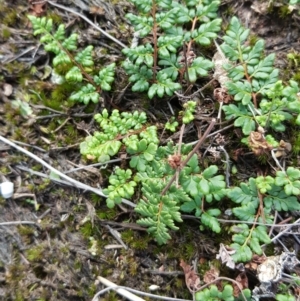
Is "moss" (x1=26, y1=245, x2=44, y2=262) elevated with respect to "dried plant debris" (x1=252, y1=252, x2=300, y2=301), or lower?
lower

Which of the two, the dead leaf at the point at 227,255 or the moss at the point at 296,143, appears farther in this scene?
the moss at the point at 296,143

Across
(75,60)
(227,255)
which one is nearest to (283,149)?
(227,255)

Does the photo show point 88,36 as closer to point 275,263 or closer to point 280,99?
point 280,99

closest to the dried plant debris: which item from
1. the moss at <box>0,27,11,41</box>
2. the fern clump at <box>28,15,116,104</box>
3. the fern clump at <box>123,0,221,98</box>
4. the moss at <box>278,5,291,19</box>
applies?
the fern clump at <box>123,0,221,98</box>

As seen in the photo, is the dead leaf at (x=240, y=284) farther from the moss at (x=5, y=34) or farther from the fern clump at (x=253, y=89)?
the moss at (x=5, y=34)

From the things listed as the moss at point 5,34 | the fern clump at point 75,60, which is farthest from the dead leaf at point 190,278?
the moss at point 5,34

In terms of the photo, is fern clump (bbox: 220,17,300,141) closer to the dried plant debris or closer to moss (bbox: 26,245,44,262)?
the dried plant debris
